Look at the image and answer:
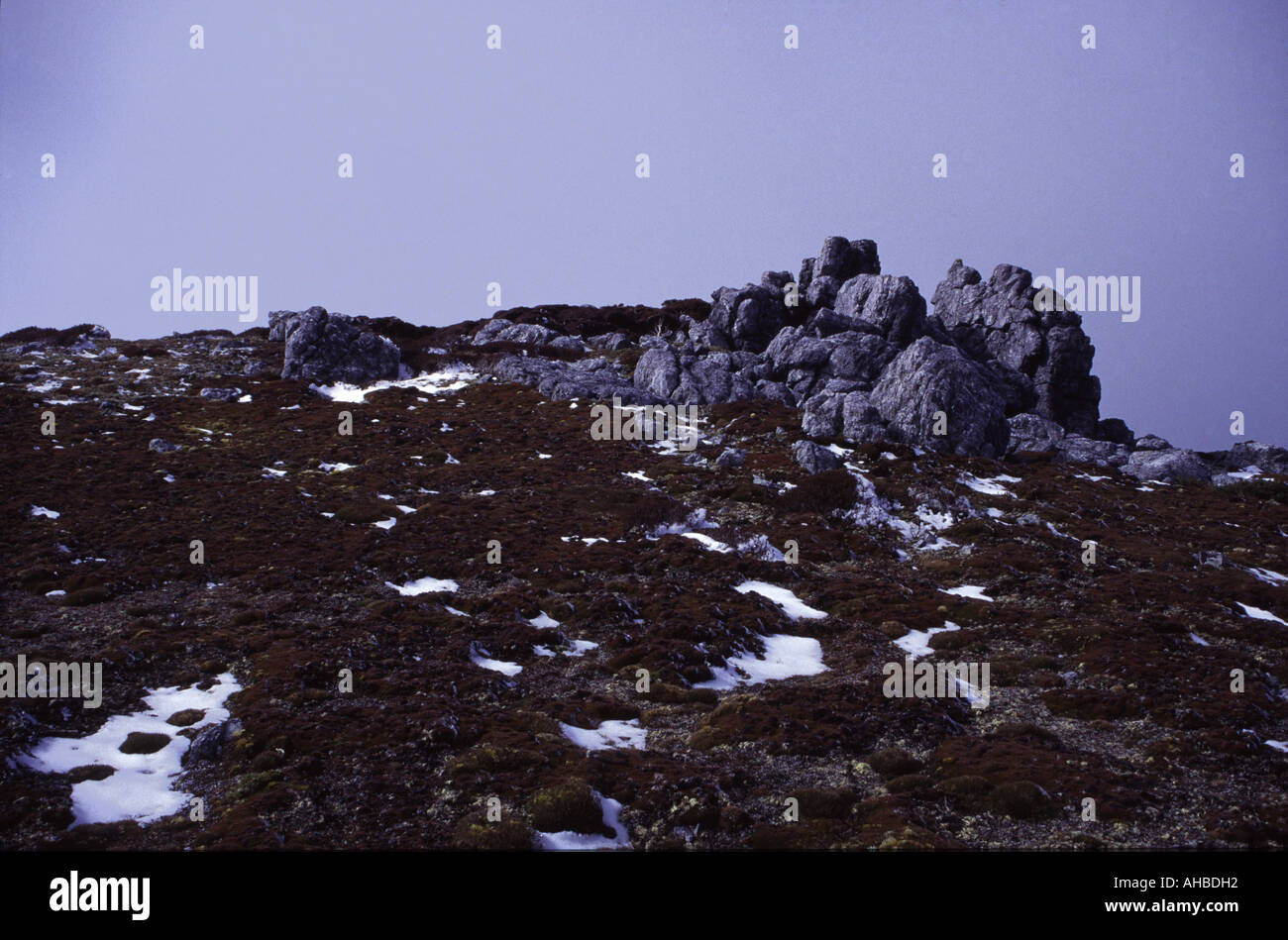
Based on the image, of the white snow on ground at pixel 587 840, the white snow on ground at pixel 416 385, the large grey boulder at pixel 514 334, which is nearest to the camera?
the white snow on ground at pixel 587 840

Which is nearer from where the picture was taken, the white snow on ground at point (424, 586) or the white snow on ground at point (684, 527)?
the white snow on ground at point (424, 586)

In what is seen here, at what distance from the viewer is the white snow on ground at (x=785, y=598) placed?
2798 cm

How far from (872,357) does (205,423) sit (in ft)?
147

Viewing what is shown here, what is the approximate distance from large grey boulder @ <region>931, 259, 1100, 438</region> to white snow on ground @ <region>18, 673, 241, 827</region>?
61931 mm

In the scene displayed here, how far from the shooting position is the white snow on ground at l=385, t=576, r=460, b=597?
2805 centimetres

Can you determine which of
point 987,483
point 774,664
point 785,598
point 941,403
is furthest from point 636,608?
point 941,403

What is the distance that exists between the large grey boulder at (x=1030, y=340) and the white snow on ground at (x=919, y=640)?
42.9m

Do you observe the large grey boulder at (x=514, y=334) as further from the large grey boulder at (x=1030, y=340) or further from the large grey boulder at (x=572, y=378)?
the large grey boulder at (x=1030, y=340)

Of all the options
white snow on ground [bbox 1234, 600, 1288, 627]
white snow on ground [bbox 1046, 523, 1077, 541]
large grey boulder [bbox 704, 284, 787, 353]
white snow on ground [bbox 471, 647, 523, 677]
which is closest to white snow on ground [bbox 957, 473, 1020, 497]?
white snow on ground [bbox 1046, 523, 1077, 541]

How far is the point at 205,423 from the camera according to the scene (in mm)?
48969

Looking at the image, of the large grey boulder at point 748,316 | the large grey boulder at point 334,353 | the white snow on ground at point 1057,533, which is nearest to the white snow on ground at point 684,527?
the white snow on ground at point 1057,533

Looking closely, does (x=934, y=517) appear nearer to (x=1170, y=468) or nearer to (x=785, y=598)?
(x=785, y=598)
